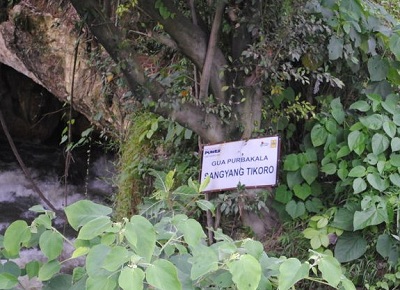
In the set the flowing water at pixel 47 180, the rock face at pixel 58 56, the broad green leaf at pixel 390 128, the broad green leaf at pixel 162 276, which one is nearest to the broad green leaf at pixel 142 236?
the broad green leaf at pixel 162 276

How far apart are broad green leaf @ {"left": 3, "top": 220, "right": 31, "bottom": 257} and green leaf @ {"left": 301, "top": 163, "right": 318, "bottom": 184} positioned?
67.4 inches

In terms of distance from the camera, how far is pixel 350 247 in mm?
2641

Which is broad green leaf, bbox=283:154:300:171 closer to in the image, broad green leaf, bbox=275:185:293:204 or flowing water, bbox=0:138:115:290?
broad green leaf, bbox=275:185:293:204

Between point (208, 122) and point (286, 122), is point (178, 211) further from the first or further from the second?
point (286, 122)

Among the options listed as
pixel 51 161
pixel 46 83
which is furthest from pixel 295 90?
pixel 51 161

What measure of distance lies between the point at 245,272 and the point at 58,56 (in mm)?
3795

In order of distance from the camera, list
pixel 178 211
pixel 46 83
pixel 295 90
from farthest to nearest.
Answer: pixel 46 83 → pixel 295 90 → pixel 178 211

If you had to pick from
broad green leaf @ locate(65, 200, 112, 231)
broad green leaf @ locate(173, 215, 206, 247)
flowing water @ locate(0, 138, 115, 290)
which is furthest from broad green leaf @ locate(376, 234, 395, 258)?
flowing water @ locate(0, 138, 115, 290)

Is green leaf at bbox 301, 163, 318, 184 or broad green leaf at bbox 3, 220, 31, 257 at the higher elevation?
green leaf at bbox 301, 163, 318, 184

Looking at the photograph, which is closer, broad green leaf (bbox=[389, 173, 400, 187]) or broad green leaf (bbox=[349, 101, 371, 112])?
broad green leaf (bbox=[389, 173, 400, 187])

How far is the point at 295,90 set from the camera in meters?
3.17

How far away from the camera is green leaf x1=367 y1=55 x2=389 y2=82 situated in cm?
293

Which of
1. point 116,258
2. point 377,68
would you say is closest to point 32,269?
point 116,258

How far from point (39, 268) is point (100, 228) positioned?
0.26 m
